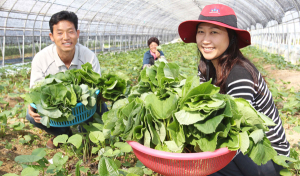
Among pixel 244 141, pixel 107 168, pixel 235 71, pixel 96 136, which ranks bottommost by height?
pixel 96 136

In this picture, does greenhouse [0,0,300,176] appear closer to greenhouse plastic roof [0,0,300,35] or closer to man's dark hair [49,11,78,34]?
man's dark hair [49,11,78,34]

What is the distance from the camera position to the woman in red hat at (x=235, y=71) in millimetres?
1460

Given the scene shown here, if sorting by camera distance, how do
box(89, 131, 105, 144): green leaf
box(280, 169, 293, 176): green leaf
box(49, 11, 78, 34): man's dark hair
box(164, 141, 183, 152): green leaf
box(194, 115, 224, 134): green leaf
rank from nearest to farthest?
box(194, 115, 224, 134): green leaf, box(164, 141, 183, 152): green leaf, box(280, 169, 293, 176): green leaf, box(89, 131, 105, 144): green leaf, box(49, 11, 78, 34): man's dark hair

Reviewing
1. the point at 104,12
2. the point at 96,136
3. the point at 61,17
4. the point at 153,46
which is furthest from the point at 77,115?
the point at 104,12

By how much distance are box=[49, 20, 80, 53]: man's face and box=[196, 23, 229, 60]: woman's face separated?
1528mm

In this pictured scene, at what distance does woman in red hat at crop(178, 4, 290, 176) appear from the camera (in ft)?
4.79

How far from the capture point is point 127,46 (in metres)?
20.0

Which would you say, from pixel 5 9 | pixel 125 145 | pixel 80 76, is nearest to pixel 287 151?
pixel 125 145

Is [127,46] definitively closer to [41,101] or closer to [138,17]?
[138,17]

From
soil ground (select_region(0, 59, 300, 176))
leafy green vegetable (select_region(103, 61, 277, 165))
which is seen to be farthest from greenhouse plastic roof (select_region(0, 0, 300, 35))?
leafy green vegetable (select_region(103, 61, 277, 165))

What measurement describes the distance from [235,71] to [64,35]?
1845mm

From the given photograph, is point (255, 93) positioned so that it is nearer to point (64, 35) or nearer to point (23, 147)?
point (64, 35)

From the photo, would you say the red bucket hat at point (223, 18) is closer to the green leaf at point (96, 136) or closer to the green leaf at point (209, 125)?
the green leaf at point (209, 125)

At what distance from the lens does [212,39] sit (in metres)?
1.56
